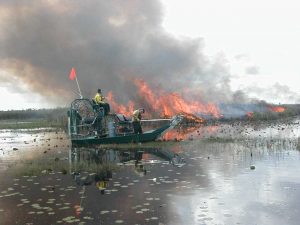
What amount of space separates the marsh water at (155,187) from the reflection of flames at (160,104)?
115ft

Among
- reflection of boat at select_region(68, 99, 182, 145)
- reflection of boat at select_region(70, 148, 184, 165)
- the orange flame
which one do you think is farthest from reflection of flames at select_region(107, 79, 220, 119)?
reflection of boat at select_region(70, 148, 184, 165)

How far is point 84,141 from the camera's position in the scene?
31.7 m

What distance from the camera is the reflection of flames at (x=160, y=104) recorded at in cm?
6231

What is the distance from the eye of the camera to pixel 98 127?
32719mm

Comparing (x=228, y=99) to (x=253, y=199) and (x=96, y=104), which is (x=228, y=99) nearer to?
(x=96, y=104)

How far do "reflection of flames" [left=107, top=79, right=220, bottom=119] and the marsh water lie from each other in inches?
1374

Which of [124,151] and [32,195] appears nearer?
[32,195]

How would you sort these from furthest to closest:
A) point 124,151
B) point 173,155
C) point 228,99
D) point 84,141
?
point 228,99
point 84,141
point 124,151
point 173,155

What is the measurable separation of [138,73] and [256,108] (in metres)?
24.1

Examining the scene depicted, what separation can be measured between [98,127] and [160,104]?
3065cm

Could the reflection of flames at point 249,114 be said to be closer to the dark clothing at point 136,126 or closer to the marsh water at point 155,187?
the dark clothing at point 136,126

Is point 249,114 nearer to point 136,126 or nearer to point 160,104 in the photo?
point 160,104

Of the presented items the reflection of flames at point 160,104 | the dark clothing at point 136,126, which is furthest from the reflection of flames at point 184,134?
the reflection of flames at point 160,104

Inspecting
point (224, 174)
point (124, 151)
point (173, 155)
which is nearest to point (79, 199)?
point (224, 174)
